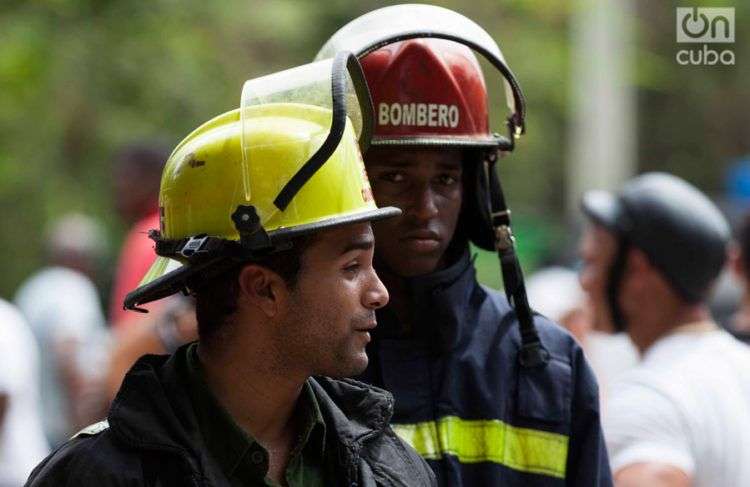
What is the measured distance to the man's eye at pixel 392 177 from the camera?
10.7ft

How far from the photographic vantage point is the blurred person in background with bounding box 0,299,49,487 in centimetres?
534

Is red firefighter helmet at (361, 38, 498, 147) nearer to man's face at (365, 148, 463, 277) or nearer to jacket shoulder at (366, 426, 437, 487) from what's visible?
man's face at (365, 148, 463, 277)

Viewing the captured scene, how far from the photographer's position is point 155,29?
11406mm

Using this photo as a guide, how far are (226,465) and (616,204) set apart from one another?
104 inches

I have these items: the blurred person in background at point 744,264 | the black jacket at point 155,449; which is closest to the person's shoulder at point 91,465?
the black jacket at point 155,449

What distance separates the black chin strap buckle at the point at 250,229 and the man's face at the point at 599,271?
8.26 ft

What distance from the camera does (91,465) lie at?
2439 millimetres

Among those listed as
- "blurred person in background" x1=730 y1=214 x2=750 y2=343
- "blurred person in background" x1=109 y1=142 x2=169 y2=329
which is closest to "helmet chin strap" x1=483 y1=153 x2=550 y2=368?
"blurred person in background" x1=730 y1=214 x2=750 y2=343

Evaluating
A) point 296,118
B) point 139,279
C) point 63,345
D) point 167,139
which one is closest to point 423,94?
point 296,118

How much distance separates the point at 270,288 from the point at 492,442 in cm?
79

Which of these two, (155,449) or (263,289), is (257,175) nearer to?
(263,289)

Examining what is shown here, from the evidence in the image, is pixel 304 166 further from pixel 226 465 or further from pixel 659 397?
pixel 659 397

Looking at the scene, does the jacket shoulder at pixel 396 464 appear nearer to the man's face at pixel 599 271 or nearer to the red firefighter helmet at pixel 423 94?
the red firefighter helmet at pixel 423 94

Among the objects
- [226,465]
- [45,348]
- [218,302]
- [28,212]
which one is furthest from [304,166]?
[28,212]
